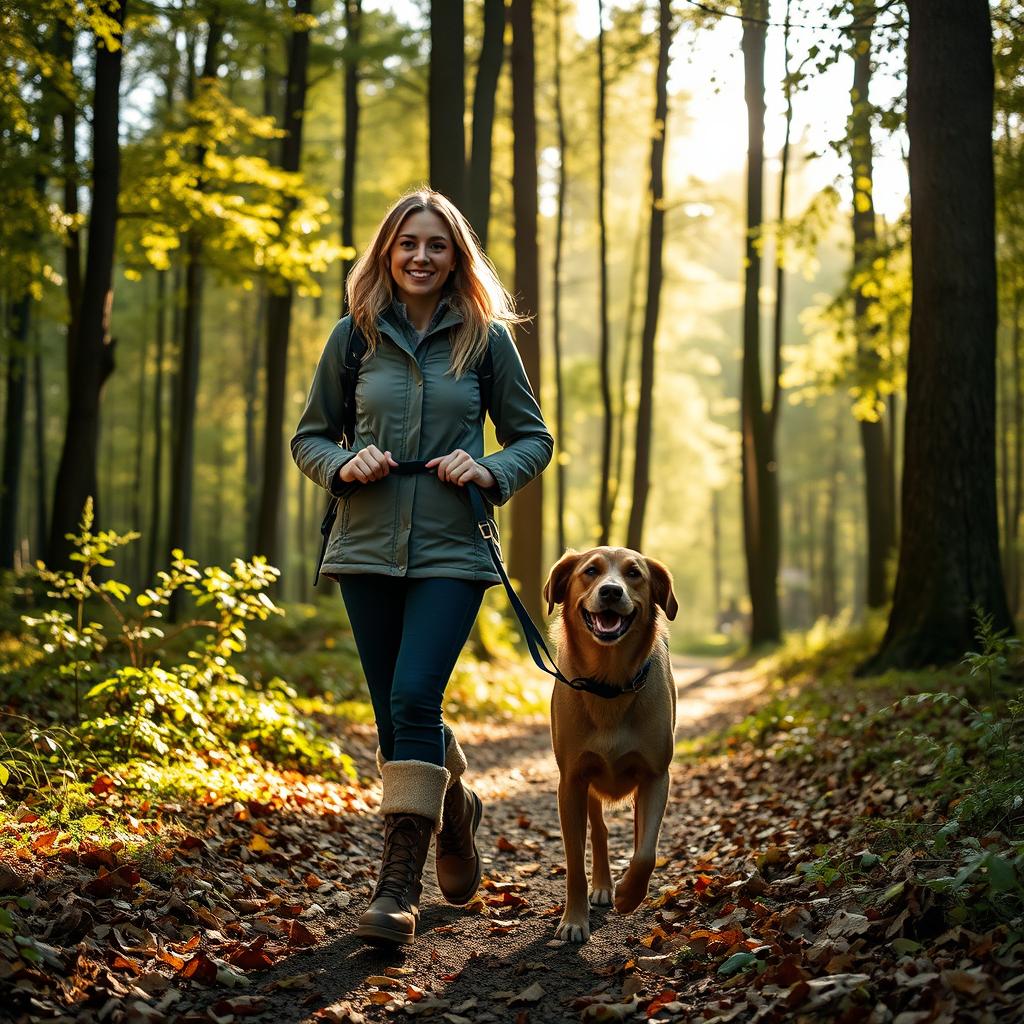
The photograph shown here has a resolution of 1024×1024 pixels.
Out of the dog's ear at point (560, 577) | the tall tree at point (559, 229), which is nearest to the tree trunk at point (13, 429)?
the tall tree at point (559, 229)

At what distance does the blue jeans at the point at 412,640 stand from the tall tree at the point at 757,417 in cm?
1449

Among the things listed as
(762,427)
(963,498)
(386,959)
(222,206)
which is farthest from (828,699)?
(762,427)

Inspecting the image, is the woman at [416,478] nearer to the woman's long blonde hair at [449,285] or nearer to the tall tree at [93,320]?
the woman's long blonde hair at [449,285]

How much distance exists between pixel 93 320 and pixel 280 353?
367 centimetres

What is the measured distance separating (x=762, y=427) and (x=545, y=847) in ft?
47.4

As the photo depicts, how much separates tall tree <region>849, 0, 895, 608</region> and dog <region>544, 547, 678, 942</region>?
17.1ft

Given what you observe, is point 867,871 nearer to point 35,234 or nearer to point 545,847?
point 545,847

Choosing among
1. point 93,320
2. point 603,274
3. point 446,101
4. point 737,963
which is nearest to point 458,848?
point 737,963

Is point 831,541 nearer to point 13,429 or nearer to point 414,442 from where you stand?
point 13,429

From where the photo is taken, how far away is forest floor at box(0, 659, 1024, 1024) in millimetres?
3166

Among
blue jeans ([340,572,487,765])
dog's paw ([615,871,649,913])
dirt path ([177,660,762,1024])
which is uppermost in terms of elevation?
blue jeans ([340,572,487,765])

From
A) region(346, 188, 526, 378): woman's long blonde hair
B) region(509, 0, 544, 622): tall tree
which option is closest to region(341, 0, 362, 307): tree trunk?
region(509, 0, 544, 622): tall tree

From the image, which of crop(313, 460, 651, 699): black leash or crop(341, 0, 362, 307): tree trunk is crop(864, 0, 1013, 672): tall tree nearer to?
crop(313, 460, 651, 699): black leash

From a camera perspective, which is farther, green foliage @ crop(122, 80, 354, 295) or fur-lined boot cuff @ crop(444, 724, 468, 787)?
green foliage @ crop(122, 80, 354, 295)
